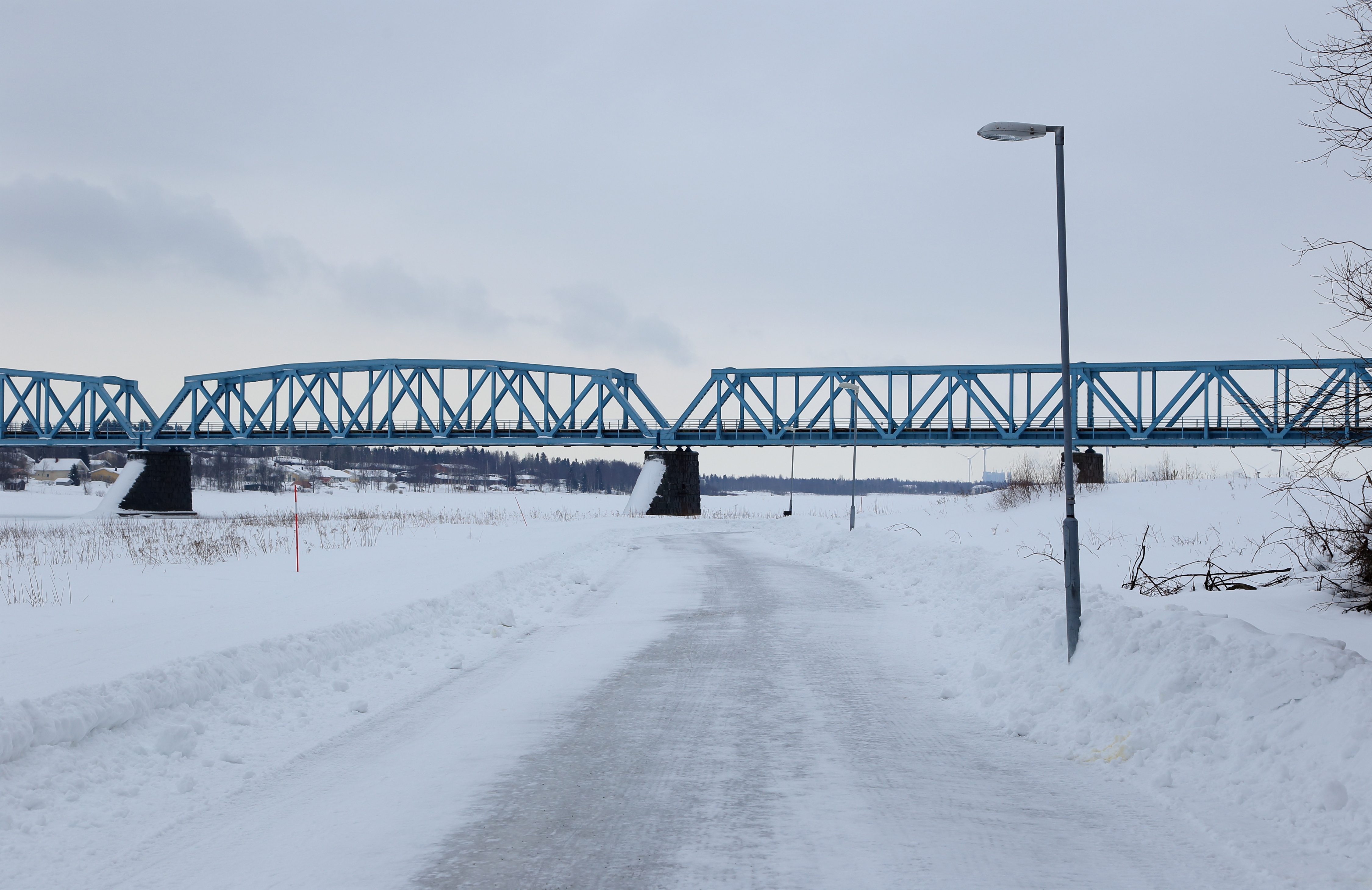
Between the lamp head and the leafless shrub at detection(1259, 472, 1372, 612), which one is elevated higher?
the lamp head

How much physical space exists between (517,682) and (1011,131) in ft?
26.5

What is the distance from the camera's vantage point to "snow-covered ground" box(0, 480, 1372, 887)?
16.8 feet

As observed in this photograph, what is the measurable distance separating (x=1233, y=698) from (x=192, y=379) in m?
87.9

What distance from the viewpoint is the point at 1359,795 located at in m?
4.97

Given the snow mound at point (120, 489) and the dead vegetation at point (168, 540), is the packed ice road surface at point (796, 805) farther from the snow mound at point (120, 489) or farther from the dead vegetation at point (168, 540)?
the snow mound at point (120, 489)

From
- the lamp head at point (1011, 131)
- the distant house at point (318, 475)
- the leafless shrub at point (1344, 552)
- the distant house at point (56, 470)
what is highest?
the lamp head at point (1011, 131)

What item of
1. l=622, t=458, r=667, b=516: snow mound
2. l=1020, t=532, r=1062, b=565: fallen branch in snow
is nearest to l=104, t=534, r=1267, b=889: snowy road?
l=1020, t=532, r=1062, b=565: fallen branch in snow

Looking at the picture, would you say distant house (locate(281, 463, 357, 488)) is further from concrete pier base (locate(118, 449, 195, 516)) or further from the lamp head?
the lamp head

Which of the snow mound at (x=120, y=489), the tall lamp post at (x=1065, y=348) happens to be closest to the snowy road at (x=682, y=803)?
the tall lamp post at (x=1065, y=348)

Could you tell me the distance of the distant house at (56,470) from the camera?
14525cm

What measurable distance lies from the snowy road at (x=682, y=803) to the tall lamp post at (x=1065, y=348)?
5.67 ft

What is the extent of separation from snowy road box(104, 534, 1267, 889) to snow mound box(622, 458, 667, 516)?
51107 mm

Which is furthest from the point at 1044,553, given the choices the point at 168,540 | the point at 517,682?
the point at 168,540

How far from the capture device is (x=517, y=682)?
8.98 m
